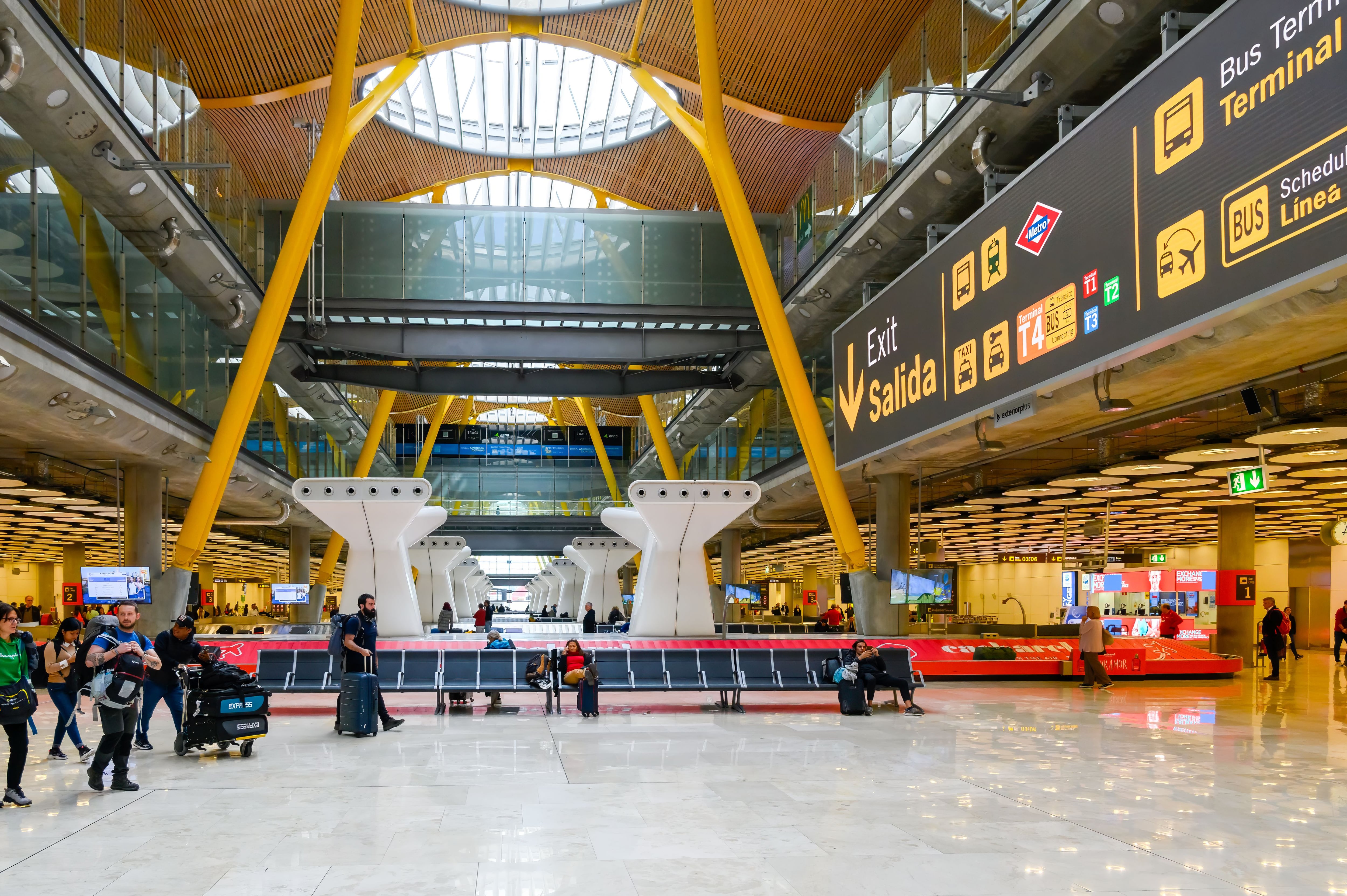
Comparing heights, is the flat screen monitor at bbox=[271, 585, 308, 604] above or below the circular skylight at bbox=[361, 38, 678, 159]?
below

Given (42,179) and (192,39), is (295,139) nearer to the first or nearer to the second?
(192,39)

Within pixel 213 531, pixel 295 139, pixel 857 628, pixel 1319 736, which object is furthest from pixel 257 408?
pixel 1319 736

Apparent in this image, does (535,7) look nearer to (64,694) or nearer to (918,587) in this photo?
(918,587)

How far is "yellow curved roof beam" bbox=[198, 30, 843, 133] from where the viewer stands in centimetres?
2861

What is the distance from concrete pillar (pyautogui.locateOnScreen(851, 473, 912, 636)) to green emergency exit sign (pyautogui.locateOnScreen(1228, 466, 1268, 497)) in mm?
8261

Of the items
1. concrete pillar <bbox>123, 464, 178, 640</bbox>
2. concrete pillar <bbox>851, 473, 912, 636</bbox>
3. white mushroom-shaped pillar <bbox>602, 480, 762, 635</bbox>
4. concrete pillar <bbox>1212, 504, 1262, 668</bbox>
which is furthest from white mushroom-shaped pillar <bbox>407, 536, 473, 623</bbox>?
concrete pillar <bbox>1212, 504, 1262, 668</bbox>

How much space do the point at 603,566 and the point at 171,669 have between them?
1434 inches

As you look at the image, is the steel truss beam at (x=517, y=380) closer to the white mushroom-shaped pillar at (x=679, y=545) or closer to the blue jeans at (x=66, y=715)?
the white mushroom-shaped pillar at (x=679, y=545)

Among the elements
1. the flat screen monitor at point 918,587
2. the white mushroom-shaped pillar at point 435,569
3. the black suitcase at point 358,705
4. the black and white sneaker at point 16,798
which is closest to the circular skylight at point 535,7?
the flat screen monitor at point 918,587

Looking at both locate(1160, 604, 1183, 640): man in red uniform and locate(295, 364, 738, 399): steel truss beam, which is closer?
locate(1160, 604, 1183, 640): man in red uniform

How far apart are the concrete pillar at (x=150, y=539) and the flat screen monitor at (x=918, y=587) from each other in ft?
51.6

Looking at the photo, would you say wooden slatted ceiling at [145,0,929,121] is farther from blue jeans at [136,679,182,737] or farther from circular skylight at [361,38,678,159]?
blue jeans at [136,679,182,737]

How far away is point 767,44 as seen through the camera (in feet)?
91.2

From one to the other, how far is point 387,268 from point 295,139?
6142 mm
